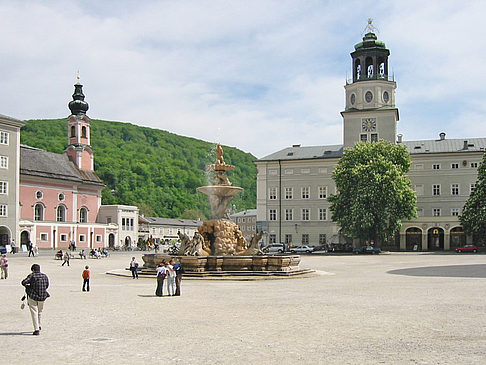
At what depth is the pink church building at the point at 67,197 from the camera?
71163 mm

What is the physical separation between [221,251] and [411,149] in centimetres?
5130

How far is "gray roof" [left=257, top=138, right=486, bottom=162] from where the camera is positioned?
71125mm

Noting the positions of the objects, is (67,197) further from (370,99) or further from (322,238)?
(370,99)

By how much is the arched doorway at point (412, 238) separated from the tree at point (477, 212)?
25.5ft

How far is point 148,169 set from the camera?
139250 millimetres

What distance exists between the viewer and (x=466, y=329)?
36.8 feet

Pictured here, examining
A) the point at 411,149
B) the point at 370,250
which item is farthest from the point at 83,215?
the point at 411,149

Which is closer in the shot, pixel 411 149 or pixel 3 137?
pixel 3 137

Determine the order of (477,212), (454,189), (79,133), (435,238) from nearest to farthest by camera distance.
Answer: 1. (477,212)
2. (435,238)
3. (454,189)
4. (79,133)

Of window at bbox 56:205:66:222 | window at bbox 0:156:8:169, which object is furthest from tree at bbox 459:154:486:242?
window at bbox 56:205:66:222

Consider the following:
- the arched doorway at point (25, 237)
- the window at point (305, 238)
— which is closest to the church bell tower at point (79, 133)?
the arched doorway at point (25, 237)

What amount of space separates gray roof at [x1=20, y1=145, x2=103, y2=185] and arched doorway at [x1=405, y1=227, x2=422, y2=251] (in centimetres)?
4304

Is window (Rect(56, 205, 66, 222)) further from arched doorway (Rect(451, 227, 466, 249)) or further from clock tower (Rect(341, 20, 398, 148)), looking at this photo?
arched doorway (Rect(451, 227, 466, 249))

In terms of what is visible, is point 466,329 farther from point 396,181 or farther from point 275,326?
point 396,181
